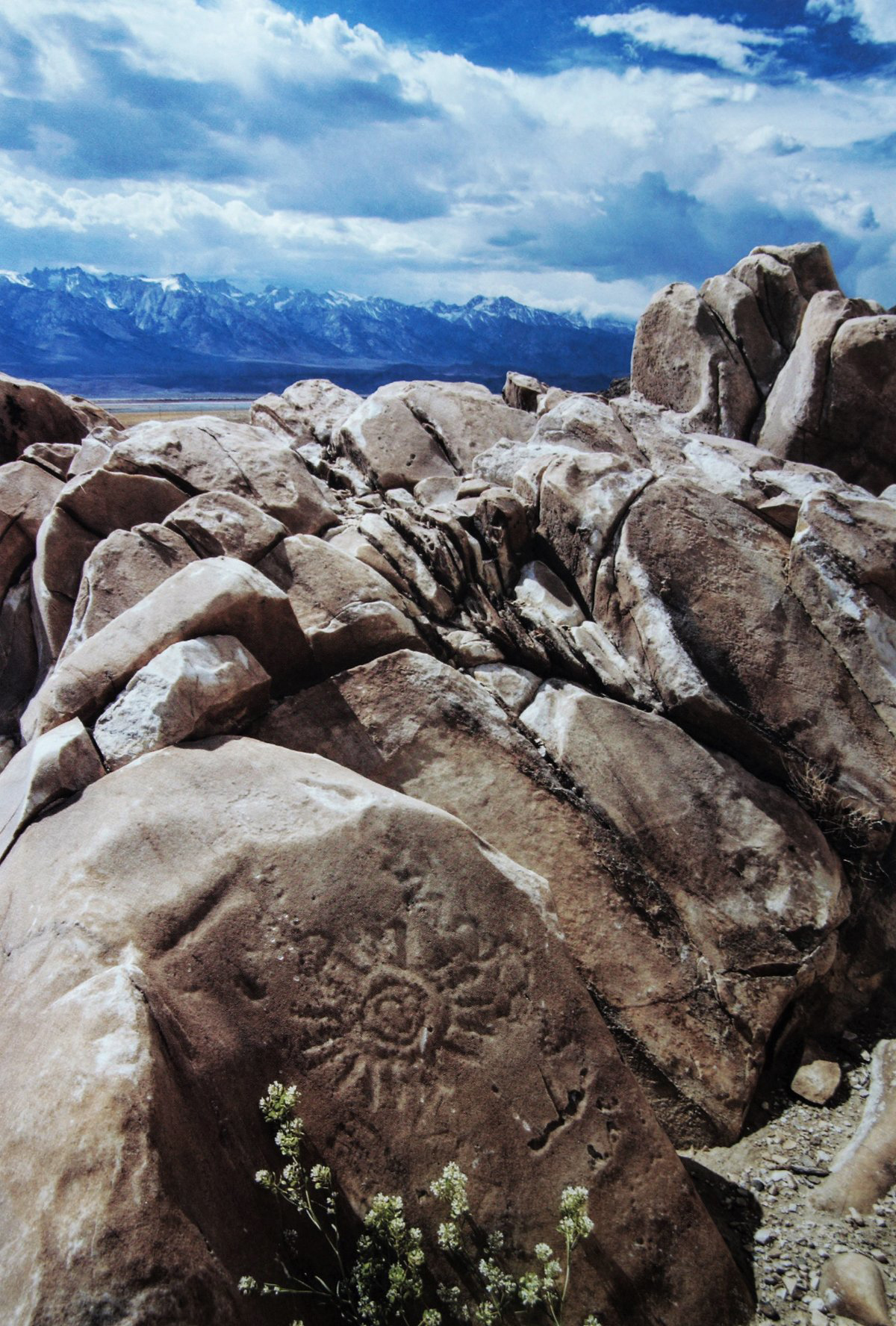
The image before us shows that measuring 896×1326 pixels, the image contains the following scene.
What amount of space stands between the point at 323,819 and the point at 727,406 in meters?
11.4

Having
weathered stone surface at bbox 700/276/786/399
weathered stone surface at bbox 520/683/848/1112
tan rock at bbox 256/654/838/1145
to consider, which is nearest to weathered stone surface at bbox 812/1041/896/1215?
tan rock at bbox 256/654/838/1145

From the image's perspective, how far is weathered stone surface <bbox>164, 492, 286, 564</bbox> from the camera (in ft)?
27.0

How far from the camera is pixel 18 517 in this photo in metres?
11.3

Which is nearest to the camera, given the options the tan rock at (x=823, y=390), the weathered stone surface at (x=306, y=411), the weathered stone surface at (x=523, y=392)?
the tan rock at (x=823, y=390)

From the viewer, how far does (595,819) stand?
7.65m

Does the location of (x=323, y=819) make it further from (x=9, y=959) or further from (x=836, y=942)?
(x=836, y=942)

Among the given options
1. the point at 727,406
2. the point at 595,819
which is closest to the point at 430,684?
the point at 595,819

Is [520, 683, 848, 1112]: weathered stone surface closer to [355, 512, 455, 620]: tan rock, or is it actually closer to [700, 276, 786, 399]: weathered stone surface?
[355, 512, 455, 620]: tan rock

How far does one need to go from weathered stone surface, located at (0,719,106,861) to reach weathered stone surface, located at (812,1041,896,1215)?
253 inches

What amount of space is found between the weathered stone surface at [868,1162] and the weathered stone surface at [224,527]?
7462 mm

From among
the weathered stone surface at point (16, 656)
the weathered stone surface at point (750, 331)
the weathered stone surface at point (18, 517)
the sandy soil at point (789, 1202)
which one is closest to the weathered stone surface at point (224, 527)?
the weathered stone surface at point (16, 656)

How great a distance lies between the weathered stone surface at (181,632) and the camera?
20.7ft

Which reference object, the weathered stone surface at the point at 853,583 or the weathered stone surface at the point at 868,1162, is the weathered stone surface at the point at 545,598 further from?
Answer: the weathered stone surface at the point at 868,1162

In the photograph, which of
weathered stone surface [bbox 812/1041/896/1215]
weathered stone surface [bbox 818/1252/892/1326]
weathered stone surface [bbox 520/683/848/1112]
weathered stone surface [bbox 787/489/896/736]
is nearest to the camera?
weathered stone surface [bbox 818/1252/892/1326]
